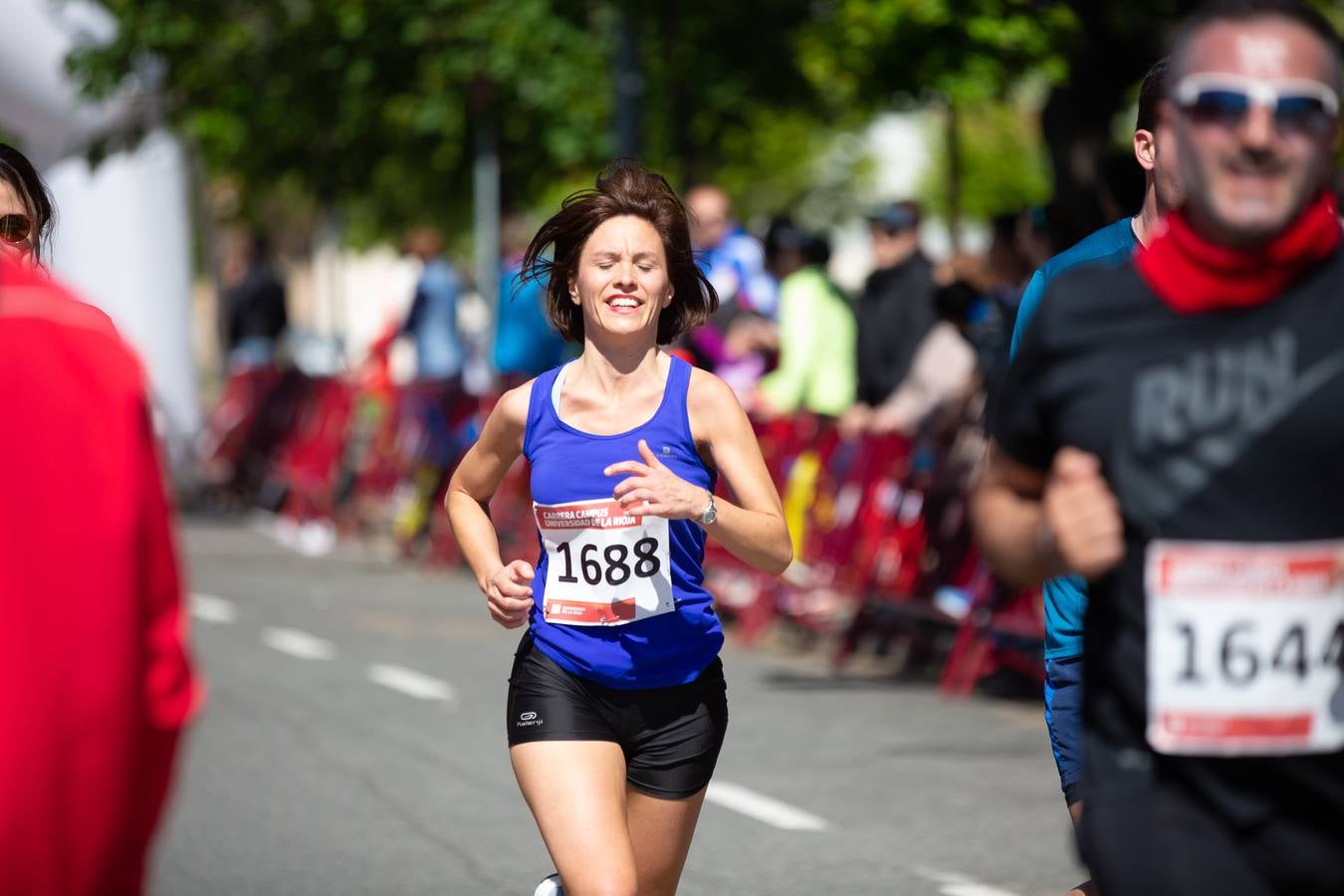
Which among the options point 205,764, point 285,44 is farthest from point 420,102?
point 205,764

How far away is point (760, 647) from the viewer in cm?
1302

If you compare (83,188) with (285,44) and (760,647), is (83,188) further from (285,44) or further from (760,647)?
(760,647)

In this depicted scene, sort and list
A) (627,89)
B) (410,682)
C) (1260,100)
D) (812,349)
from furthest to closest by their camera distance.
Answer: (627,89) → (812,349) → (410,682) → (1260,100)

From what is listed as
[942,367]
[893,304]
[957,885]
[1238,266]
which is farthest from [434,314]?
[1238,266]

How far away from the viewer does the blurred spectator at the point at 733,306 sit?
12.9m

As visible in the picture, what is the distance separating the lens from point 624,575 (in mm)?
5207

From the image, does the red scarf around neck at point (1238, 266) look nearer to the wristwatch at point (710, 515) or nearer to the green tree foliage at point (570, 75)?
the wristwatch at point (710, 515)

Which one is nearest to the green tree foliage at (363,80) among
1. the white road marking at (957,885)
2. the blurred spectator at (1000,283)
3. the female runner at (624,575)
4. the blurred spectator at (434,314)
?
the blurred spectator at (434,314)

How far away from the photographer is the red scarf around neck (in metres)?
3.34

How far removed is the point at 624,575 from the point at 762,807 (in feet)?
11.6

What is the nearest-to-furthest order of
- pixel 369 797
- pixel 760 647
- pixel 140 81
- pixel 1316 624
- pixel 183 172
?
1. pixel 1316 624
2. pixel 369 797
3. pixel 760 647
4. pixel 140 81
5. pixel 183 172

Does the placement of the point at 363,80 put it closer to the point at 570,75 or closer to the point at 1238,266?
the point at 570,75

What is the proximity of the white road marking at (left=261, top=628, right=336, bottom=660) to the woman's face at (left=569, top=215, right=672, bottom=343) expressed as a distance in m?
7.29

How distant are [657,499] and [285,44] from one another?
17776 mm
